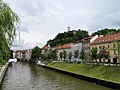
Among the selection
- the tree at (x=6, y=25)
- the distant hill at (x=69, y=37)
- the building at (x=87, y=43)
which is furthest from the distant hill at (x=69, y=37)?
the tree at (x=6, y=25)

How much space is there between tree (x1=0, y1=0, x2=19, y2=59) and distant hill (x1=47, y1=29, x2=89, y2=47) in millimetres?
134028

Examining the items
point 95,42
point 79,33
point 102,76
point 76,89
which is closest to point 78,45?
point 95,42

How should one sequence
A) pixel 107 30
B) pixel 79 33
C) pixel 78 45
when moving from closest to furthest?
pixel 78 45 < pixel 107 30 < pixel 79 33

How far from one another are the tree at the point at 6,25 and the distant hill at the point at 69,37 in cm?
13403

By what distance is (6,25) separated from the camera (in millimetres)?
17766

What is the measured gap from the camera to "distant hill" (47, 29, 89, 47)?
154637 millimetres

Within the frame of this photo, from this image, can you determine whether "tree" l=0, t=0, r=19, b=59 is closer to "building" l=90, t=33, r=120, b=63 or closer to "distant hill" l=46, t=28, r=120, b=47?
"building" l=90, t=33, r=120, b=63

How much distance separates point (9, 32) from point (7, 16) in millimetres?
1336

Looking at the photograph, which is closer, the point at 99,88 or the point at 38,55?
the point at 99,88

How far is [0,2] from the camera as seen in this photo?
1750 centimetres

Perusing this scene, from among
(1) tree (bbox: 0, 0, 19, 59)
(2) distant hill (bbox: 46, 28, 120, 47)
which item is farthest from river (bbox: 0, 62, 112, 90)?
(2) distant hill (bbox: 46, 28, 120, 47)

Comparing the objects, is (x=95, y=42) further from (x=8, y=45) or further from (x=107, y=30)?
(x=8, y=45)

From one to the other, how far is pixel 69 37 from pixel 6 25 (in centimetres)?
14584

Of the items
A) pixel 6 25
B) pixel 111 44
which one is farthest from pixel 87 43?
pixel 6 25
